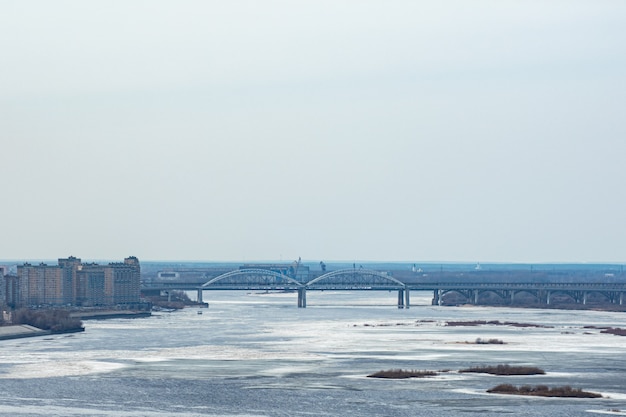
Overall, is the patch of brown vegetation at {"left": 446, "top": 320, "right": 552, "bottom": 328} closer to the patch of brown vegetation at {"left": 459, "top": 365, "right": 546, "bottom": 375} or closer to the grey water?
the grey water

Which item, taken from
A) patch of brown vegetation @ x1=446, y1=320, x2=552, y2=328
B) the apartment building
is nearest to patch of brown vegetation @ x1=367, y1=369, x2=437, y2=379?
patch of brown vegetation @ x1=446, y1=320, x2=552, y2=328

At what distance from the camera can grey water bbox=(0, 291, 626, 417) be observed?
5431 centimetres

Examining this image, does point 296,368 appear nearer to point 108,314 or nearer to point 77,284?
point 108,314

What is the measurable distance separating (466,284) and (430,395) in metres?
110

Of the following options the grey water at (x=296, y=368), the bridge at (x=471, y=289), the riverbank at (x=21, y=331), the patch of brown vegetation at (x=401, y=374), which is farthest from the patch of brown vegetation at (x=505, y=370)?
the bridge at (x=471, y=289)

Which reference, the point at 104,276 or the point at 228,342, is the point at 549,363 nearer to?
the point at 228,342

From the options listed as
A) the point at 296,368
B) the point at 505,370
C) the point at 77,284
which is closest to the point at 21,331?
the point at 296,368

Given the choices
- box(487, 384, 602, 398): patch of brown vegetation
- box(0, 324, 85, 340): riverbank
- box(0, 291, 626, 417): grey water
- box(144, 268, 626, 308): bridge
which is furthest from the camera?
box(144, 268, 626, 308): bridge

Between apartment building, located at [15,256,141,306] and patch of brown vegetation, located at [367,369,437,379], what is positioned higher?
apartment building, located at [15,256,141,306]

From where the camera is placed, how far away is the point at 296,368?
70.3m

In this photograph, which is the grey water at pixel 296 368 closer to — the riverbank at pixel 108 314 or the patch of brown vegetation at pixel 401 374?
the patch of brown vegetation at pixel 401 374

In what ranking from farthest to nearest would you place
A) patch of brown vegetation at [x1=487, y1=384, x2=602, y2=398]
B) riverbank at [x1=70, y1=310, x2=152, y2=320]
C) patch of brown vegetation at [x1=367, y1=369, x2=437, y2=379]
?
riverbank at [x1=70, y1=310, x2=152, y2=320] → patch of brown vegetation at [x1=367, y1=369, x2=437, y2=379] → patch of brown vegetation at [x1=487, y1=384, x2=602, y2=398]

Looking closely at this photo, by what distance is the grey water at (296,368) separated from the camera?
2138 inches

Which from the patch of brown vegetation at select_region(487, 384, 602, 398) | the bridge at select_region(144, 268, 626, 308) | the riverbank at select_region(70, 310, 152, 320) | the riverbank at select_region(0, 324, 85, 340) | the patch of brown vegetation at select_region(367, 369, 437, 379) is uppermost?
the bridge at select_region(144, 268, 626, 308)
